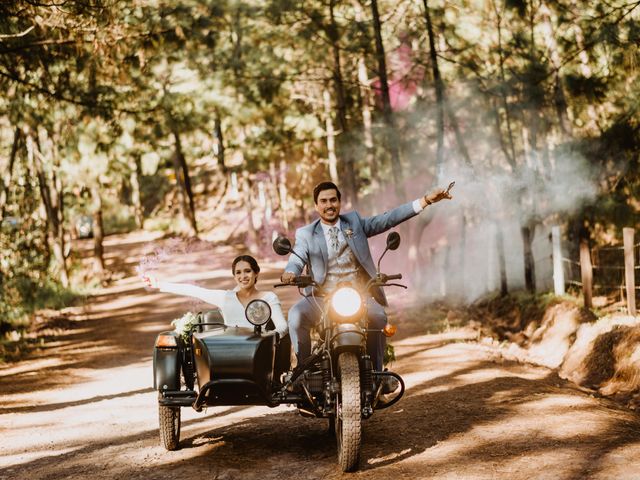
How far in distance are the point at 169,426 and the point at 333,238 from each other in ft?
6.90

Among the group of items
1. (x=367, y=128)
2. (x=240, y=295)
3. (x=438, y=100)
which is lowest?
(x=240, y=295)

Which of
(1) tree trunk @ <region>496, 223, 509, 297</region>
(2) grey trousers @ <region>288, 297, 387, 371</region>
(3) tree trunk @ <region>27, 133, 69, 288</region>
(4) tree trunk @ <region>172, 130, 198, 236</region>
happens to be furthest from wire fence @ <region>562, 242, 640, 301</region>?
(4) tree trunk @ <region>172, 130, 198, 236</region>

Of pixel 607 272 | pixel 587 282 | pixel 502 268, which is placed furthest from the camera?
pixel 607 272

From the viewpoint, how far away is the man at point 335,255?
652 centimetres

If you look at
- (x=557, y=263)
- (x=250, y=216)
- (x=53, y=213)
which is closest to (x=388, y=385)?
(x=557, y=263)

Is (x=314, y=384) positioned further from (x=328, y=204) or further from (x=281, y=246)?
(x=328, y=204)

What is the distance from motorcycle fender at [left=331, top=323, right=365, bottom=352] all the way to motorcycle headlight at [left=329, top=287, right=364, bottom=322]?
0.08m

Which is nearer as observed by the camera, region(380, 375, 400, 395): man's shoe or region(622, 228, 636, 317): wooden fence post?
region(380, 375, 400, 395): man's shoe

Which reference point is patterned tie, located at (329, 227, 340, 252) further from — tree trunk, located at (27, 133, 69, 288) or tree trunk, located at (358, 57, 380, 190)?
tree trunk, located at (27, 133, 69, 288)

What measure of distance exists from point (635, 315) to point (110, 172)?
2462 centimetres

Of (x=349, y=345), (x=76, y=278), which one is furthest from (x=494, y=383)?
(x=76, y=278)

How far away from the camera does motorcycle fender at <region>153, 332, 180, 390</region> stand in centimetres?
679

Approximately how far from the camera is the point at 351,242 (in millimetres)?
6637

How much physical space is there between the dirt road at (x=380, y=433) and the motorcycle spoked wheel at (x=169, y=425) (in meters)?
0.10
